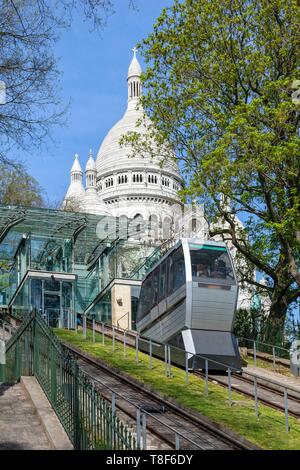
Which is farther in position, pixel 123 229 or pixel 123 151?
pixel 123 151

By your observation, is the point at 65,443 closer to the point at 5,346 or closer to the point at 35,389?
the point at 35,389

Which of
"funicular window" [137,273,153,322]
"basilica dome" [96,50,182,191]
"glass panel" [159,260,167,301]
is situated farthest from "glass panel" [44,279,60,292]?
"basilica dome" [96,50,182,191]

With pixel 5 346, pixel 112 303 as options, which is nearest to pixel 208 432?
pixel 5 346

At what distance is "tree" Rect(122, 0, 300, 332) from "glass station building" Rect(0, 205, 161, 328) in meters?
9.99

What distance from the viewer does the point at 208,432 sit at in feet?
47.7

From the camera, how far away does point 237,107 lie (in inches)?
1023

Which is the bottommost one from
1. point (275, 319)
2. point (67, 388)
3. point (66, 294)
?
point (67, 388)

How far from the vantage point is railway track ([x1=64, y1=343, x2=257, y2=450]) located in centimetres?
1307

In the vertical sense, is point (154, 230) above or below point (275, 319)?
above

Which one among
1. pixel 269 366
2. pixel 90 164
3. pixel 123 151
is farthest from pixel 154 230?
pixel 90 164

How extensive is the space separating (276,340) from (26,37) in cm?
2140

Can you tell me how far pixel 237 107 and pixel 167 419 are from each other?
526 inches

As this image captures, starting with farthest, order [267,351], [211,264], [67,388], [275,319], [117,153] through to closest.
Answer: [117,153], [267,351], [275,319], [211,264], [67,388]

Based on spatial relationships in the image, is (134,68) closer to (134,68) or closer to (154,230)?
(134,68)
